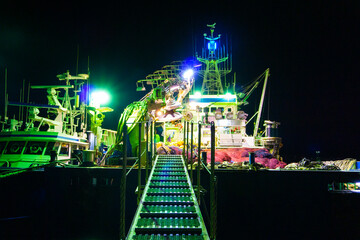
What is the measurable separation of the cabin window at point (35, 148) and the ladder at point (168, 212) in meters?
9.17

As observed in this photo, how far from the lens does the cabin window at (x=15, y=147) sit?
47.4ft

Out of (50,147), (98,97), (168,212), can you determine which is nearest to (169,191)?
(168,212)

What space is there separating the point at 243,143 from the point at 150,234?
1505 cm

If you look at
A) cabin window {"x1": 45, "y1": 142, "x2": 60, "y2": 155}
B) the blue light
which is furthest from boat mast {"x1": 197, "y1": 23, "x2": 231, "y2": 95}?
cabin window {"x1": 45, "y1": 142, "x2": 60, "y2": 155}

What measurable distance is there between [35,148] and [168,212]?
462 inches

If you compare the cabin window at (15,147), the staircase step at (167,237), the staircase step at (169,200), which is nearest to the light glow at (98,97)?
the cabin window at (15,147)

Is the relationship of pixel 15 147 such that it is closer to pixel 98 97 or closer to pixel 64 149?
pixel 64 149

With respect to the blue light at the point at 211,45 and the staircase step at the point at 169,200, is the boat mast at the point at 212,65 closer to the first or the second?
the blue light at the point at 211,45

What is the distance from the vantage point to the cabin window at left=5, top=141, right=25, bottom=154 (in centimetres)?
1444

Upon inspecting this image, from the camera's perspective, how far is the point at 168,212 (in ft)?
18.8

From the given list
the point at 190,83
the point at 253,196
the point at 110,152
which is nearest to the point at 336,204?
the point at 253,196

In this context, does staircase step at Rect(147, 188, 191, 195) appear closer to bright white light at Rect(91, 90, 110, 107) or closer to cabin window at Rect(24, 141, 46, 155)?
cabin window at Rect(24, 141, 46, 155)

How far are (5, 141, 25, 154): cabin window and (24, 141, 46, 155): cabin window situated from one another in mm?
336

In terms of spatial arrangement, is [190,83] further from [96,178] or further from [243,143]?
[96,178]
